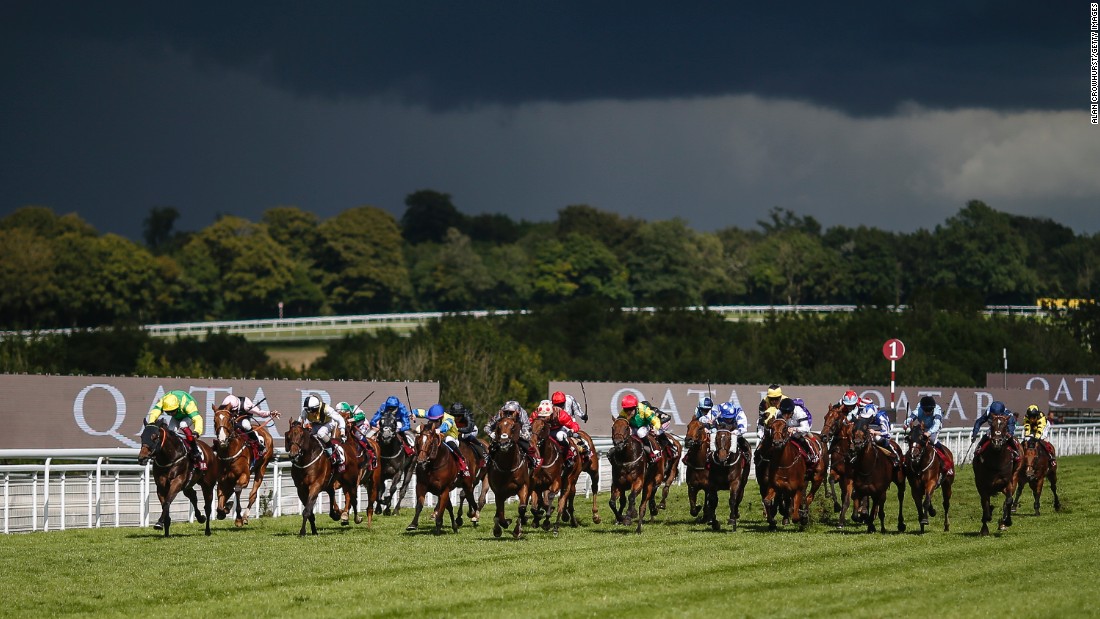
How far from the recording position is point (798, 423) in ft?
54.4

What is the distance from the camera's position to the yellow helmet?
15570mm

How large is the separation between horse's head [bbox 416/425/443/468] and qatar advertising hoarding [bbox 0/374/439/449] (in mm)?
5734

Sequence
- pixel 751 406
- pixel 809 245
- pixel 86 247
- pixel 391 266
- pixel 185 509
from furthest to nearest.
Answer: pixel 809 245, pixel 391 266, pixel 86 247, pixel 751 406, pixel 185 509

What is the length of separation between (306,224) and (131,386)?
225ft

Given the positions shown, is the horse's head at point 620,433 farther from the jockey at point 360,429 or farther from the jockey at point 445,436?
the jockey at point 360,429

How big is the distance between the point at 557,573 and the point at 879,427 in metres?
5.73

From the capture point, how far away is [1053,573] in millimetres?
12070

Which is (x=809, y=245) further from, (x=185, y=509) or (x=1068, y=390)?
(x=185, y=509)

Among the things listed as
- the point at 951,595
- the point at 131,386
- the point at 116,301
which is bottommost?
the point at 951,595

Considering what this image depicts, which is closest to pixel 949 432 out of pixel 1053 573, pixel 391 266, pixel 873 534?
pixel 873 534

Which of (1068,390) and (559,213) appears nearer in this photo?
(1068,390)

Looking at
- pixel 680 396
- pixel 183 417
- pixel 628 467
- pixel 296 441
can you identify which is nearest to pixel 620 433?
pixel 628 467

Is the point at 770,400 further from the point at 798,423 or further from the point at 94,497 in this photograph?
the point at 94,497

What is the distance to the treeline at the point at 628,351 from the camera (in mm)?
51312
